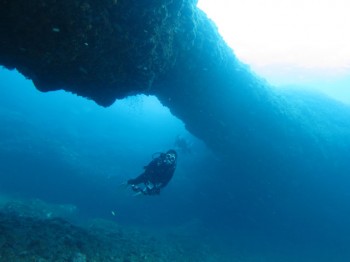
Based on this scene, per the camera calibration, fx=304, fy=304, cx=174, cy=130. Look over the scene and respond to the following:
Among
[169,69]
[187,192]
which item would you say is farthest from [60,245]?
[187,192]

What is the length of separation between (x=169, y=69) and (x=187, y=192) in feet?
44.9

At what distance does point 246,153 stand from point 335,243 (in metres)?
8.38

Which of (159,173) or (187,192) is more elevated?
(187,192)

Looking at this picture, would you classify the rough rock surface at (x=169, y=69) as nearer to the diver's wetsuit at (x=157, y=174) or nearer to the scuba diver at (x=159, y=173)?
the scuba diver at (x=159, y=173)

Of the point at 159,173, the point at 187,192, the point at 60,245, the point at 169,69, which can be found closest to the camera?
the point at 60,245

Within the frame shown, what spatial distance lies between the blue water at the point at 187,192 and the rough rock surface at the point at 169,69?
2.35m

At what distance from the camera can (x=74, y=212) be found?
2009 cm

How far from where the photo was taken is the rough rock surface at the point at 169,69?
6.55m

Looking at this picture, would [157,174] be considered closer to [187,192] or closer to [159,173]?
[159,173]

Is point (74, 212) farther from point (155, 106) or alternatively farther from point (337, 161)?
point (155, 106)

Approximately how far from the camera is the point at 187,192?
22859 millimetres

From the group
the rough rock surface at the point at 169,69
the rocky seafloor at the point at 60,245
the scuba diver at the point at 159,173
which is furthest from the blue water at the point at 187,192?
the rocky seafloor at the point at 60,245

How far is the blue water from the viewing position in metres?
17.3

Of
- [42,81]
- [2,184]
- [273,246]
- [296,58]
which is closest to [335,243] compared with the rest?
[273,246]
